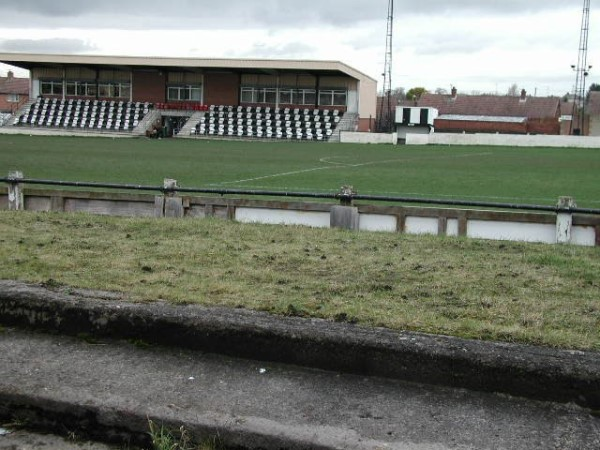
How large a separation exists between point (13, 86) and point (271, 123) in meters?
65.0

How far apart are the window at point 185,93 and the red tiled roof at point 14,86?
49936mm

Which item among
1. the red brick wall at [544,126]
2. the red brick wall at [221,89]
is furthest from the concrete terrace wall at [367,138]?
the red brick wall at [544,126]

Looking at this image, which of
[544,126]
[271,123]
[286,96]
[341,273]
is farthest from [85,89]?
[341,273]

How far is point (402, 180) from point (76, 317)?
2112 centimetres

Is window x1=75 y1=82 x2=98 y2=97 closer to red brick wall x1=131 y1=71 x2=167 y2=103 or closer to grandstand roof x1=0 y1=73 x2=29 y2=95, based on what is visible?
red brick wall x1=131 y1=71 x2=167 y2=103

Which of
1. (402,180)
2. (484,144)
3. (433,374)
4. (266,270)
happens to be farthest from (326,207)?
(484,144)

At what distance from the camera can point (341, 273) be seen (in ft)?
21.7

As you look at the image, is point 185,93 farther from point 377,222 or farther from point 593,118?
point 377,222

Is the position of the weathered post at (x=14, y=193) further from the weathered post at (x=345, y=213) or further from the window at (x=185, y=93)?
the window at (x=185, y=93)

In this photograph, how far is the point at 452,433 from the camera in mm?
3598

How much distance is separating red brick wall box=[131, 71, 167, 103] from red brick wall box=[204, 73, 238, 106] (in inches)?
169

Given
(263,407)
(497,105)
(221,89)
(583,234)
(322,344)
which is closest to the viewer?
(263,407)

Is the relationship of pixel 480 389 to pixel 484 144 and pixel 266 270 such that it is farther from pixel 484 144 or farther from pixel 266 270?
pixel 484 144

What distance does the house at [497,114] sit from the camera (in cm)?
8888
